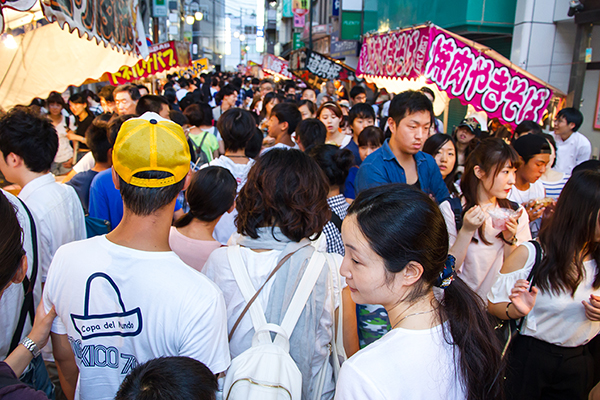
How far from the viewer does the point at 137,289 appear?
5.04 ft

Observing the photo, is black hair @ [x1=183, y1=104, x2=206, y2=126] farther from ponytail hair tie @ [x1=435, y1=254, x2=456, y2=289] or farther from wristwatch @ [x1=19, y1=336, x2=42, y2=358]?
ponytail hair tie @ [x1=435, y1=254, x2=456, y2=289]

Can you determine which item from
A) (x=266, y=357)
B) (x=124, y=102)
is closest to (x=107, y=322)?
(x=266, y=357)

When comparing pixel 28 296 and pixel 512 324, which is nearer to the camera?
pixel 28 296

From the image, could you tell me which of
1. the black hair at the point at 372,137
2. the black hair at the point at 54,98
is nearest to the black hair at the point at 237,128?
the black hair at the point at 372,137

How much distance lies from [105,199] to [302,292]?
2.11 m

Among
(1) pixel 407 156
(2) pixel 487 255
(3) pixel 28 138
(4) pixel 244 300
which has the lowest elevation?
(2) pixel 487 255

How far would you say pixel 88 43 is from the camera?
482 centimetres

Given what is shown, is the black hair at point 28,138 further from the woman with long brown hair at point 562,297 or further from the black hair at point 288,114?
the black hair at point 288,114

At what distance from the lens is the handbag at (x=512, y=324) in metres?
2.29

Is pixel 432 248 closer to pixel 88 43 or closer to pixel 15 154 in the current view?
pixel 15 154

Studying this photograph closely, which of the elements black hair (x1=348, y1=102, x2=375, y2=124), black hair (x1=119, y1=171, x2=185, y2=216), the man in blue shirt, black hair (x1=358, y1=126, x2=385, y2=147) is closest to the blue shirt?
black hair (x1=119, y1=171, x2=185, y2=216)

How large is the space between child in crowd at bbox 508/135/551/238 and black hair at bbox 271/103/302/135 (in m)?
2.57

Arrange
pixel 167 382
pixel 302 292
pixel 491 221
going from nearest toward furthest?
pixel 167 382 → pixel 302 292 → pixel 491 221

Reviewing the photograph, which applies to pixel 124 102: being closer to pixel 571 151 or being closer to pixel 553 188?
pixel 553 188
